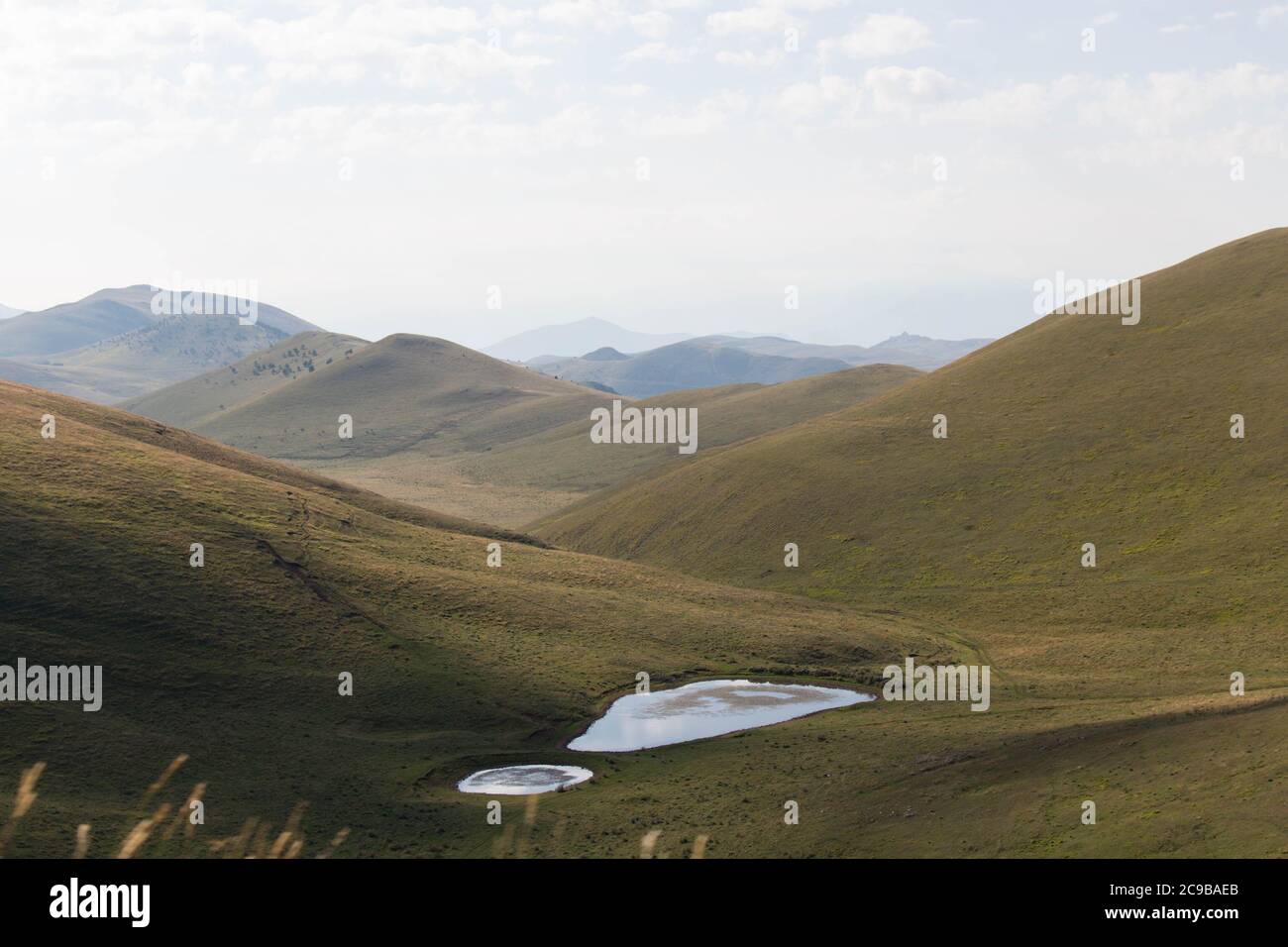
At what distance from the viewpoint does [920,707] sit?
198 ft

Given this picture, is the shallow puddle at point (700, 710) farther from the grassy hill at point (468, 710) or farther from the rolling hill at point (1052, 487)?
the rolling hill at point (1052, 487)

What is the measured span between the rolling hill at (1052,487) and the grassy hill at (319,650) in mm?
12437

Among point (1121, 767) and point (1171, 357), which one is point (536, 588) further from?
point (1171, 357)

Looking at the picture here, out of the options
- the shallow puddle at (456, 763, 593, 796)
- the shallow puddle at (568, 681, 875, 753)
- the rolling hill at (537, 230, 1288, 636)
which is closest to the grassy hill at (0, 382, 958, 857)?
the shallow puddle at (456, 763, 593, 796)

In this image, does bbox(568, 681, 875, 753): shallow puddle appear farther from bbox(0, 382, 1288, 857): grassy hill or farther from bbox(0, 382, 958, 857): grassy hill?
bbox(0, 382, 958, 857): grassy hill

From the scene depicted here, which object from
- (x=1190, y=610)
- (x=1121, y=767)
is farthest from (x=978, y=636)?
(x=1121, y=767)

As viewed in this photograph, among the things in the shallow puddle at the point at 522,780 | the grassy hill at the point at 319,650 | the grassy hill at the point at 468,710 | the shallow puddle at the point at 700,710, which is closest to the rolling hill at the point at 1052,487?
the grassy hill at the point at 468,710

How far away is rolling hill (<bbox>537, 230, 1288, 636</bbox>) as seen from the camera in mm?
80938

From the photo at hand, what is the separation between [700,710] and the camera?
200 feet

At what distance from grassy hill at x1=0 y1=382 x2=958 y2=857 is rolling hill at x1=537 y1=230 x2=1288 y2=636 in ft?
40.8

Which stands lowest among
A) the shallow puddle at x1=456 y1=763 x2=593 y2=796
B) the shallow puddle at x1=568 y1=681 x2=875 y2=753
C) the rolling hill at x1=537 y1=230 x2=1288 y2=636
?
the shallow puddle at x1=456 y1=763 x2=593 y2=796

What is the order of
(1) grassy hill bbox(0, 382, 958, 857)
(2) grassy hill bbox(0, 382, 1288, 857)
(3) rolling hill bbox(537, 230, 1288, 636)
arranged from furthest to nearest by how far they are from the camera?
(3) rolling hill bbox(537, 230, 1288, 636) → (1) grassy hill bbox(0, 382, 958, 857) → (2) grassy hill bbox(0, 382, 1288, 857)

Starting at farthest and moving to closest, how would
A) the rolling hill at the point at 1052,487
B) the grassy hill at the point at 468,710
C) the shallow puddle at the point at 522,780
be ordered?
the rolling hill at the point at 1052,487
the shallow puddle at the point at 522,780
the grassy hill at the point at 468,710

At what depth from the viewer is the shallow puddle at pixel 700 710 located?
56.8 m
